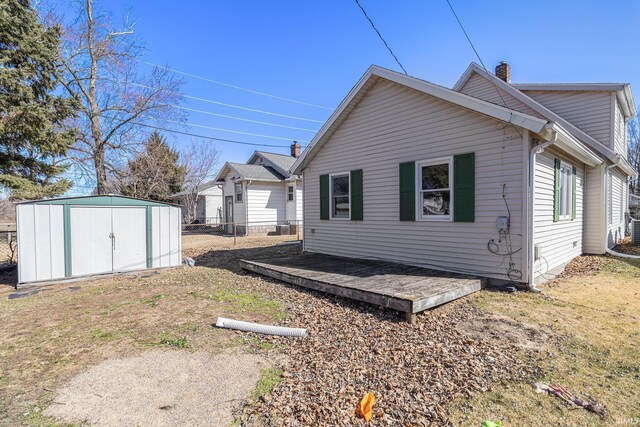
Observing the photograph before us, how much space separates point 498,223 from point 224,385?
17.6ft

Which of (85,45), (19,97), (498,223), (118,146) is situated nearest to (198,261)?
(19,97)

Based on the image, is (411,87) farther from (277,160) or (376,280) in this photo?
(277,160)

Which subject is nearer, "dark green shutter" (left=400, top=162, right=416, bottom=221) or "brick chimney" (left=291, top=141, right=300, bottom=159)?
"dark green shutter" (left=400, top=162, right=416, bottom=221)

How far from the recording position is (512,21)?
255 inches

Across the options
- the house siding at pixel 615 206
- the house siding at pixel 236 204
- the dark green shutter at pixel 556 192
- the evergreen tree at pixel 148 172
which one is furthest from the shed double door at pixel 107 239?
the house siding at pixel 615 206

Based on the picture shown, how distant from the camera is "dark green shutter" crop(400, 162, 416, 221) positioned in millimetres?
7238

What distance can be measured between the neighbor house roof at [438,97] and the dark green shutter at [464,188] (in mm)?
972

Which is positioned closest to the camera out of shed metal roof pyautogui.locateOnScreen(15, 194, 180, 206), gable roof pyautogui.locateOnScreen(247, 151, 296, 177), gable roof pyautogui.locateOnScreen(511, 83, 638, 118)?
shed metal roof pyautogui.locateOnScreen(15, 194, 180, 206)

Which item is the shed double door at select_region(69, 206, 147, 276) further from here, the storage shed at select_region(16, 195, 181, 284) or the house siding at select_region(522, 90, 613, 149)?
the house siding at select_region(522, 90, 613, 149)

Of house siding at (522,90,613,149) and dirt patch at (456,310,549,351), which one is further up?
house siding at (522,90,613,149)

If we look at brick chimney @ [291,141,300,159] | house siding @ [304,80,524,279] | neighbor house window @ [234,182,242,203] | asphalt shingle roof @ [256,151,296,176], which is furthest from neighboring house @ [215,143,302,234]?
house siding @ [304,80,524,279]

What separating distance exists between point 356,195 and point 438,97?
316cm

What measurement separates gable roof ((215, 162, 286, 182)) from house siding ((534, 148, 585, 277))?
1469 centimetres

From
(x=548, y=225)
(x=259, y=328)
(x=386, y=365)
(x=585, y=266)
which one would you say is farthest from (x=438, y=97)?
(x=585, y=266)
